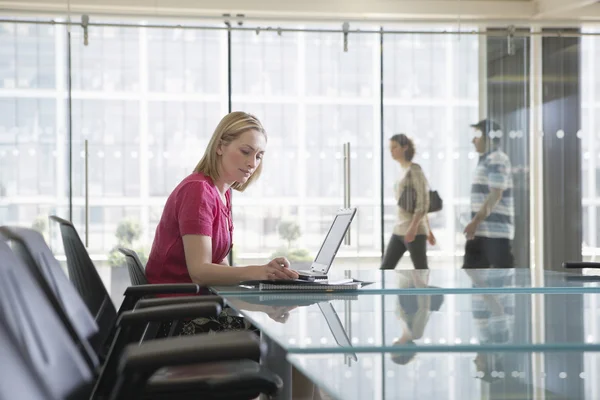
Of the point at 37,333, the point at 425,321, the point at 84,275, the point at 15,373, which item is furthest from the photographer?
the point at 84,275

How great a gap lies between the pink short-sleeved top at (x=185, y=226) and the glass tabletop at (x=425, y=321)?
1.59ft

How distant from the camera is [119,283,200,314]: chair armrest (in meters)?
2.81

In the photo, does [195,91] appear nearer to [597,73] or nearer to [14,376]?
[597,73]

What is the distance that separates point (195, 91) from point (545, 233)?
312 cm

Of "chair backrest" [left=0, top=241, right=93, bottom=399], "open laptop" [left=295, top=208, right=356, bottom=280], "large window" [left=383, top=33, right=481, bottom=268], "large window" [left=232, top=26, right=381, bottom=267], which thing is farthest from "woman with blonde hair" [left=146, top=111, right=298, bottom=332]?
"large window" [left=383, top=33, right=481, bottom=268]

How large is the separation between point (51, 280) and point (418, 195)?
16.6 ft

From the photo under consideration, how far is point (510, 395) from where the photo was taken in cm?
124

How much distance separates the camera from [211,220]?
302 centimetres

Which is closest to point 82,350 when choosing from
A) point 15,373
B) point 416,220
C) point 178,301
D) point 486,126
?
point 178,301

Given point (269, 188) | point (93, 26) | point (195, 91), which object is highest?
point (93, 26)

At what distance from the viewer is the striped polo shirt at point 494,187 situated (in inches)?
267

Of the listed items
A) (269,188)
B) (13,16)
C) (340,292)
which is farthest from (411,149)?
(340,292)

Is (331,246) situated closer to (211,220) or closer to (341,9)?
(211,220)

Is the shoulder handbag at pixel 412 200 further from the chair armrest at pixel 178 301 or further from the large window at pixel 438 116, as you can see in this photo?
the chair armrest at pixel 178 301
